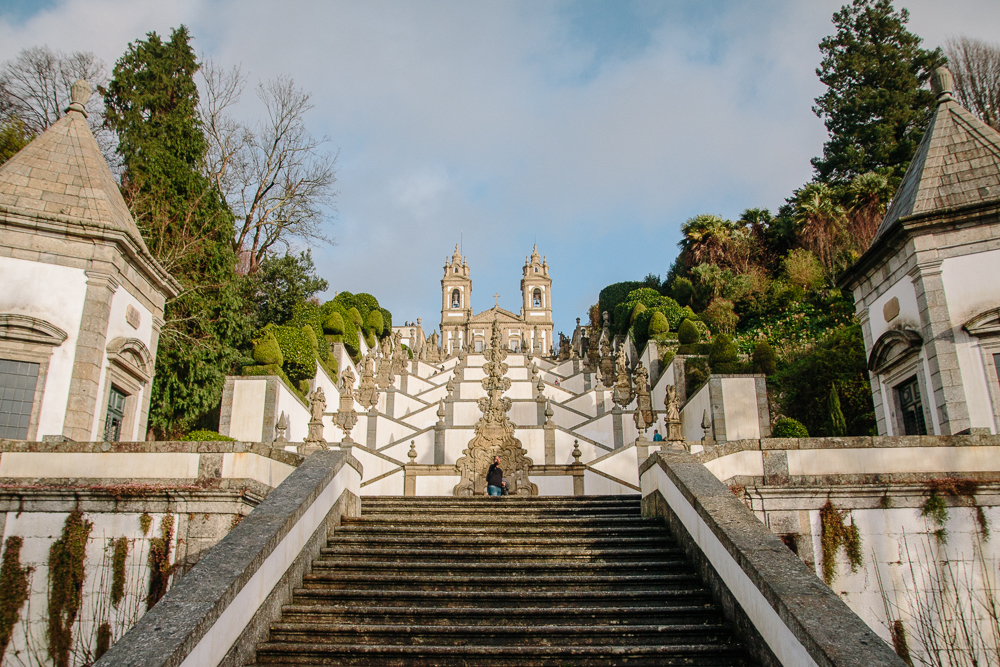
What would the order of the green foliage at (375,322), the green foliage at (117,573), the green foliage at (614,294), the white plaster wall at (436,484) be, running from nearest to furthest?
the green foliage at (117,573) → the white plaster wall at (436,484) → the green foliage at (375,322) → the green foliage at (614,294)

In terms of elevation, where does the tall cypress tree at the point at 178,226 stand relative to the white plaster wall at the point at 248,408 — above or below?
above

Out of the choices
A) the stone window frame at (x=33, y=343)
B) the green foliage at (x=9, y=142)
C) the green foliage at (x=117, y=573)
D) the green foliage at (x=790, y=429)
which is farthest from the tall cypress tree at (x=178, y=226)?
the green foliage at (x=790, y=429)

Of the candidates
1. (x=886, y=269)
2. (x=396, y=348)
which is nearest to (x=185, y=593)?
(x=886, y=269)

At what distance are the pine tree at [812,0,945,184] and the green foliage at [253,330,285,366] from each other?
26616 mm

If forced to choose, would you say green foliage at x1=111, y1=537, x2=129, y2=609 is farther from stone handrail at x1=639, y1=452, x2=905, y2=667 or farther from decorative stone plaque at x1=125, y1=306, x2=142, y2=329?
stone handrail at x1=639, y1=452, x2=905, y2=667

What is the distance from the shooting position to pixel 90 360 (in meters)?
12.0

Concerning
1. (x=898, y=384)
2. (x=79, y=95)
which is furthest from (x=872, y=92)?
(x=79, y=95)

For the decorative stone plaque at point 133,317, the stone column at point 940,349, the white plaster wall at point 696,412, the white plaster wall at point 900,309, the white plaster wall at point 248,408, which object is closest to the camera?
the stone column at point 940,349

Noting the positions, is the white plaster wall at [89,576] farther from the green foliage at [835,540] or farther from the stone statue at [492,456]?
the stone statue at [492,456]

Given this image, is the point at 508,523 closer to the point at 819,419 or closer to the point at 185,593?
the point at 185,593

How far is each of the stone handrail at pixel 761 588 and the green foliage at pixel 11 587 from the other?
793cm

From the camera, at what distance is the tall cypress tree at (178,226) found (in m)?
17.9

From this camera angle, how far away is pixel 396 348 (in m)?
40.6

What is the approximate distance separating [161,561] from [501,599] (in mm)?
4933
